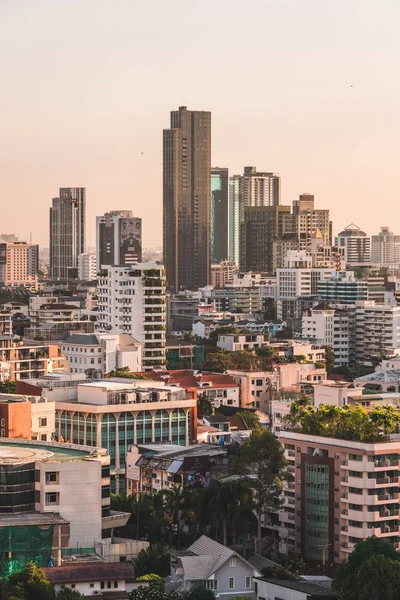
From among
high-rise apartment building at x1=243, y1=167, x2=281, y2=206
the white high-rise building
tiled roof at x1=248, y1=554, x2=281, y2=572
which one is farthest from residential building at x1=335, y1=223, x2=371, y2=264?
tiled roof at x1=248, y1=554, x2=281, y2=572

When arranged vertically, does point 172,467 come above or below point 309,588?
above

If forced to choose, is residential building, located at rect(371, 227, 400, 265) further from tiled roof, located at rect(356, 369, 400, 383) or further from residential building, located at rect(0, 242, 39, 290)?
tiled roof, located at rect(356, 369, 400, 383)

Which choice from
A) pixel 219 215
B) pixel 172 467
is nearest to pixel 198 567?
pixel 172 467

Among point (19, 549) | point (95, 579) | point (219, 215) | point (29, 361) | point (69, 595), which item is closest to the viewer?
point (69, 595)

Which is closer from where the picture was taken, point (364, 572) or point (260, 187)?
point (364, 572)

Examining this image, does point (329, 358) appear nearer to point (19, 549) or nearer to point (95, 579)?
point (19, 549)

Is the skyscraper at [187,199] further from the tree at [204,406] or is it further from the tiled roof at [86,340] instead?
the tree at [204,406]
